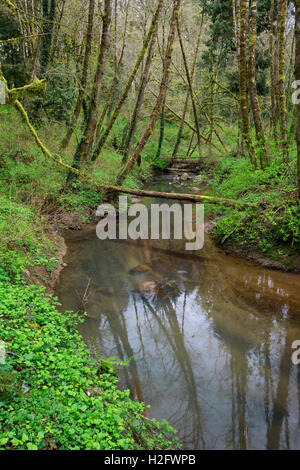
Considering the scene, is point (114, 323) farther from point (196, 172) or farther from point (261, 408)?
point (196, 172)

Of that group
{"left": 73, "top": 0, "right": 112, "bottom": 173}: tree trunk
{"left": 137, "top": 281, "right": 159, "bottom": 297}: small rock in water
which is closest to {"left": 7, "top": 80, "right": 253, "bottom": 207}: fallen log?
{"left": 73, "top": 0, "right": 112, "bottom": 173}: tree trunk

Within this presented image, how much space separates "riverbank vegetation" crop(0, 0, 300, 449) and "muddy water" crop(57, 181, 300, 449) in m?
0.52

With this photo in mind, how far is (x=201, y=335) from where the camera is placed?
542 centimetres

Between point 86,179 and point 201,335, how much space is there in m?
7.56

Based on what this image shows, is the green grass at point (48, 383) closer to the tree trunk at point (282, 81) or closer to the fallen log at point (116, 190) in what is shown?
the fallen log at point (116, 190)

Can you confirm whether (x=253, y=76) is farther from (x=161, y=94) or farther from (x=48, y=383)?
(x=48, y=383)

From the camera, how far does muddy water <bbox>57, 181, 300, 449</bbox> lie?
378 cm

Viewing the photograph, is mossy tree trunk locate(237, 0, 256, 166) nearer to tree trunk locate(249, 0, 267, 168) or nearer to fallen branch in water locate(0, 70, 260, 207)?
tree trunk locate(249, 0, 267, 168)

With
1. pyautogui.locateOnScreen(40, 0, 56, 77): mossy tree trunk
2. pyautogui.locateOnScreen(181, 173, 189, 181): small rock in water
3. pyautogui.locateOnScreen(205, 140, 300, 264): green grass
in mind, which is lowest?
pyautogui.locateOnScreen(205, 140, 300, 264): green grass

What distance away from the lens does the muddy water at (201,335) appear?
12.4 ft

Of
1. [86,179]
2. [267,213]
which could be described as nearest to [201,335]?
[267,213]

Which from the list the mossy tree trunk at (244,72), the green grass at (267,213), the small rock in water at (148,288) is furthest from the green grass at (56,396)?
the mossy tree trunk at (244,72)

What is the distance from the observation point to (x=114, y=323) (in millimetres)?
5660
